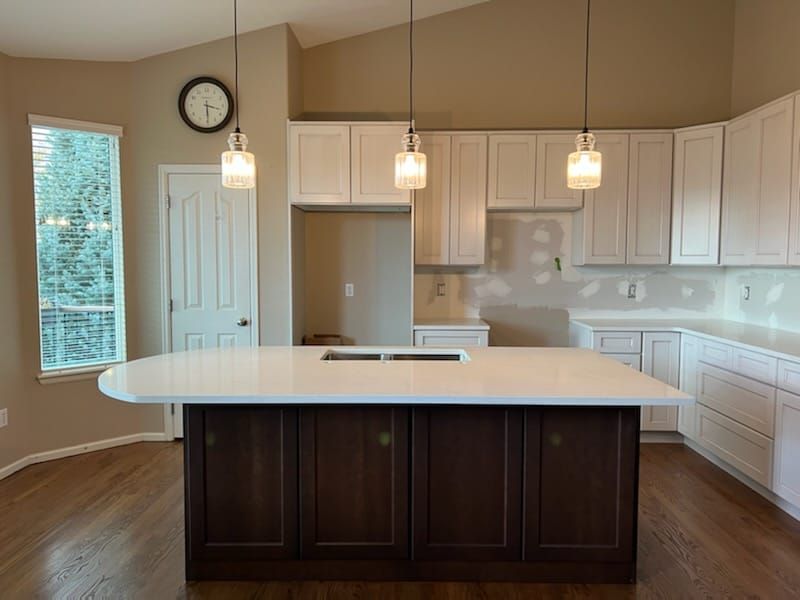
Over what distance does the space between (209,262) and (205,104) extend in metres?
1.15

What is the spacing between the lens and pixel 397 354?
9.15 feet

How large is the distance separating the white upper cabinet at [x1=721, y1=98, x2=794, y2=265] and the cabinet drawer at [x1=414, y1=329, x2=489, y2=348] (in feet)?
6.20

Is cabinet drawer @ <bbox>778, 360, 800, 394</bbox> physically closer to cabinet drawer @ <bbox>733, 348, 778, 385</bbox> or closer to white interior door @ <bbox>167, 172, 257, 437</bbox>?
cabinet drawer @ <bbox>733, 348, 778, 385</bbox>

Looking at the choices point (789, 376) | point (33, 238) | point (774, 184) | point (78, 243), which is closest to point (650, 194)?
point (774, 184)

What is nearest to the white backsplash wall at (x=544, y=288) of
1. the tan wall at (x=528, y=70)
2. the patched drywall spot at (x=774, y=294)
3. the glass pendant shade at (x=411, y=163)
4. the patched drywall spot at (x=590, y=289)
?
the patched drywall spot at (x=590, y=289)

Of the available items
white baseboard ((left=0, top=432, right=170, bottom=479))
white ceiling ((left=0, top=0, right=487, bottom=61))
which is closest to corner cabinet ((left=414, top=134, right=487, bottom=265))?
white ceiling ((left=0, top=0, right=487, bottom=61))

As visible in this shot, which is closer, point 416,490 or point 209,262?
point 416,490

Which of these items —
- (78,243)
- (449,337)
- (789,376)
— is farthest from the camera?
(449,337)

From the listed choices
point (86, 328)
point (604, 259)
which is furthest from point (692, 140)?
point (86, 328)

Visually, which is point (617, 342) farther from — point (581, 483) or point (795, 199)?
point (581, 483)

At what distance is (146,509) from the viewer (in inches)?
113

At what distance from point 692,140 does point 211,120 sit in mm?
3592

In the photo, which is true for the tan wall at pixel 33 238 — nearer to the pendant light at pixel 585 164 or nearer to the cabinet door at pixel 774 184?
the pendant light at pixel 585 164

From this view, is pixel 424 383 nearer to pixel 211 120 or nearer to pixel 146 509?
pixel 146 509
